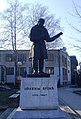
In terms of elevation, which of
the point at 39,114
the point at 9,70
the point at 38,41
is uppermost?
the point at 9,70

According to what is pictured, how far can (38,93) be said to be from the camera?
11586 mm

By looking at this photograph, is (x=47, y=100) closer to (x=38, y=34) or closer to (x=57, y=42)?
(x=38, y=34)

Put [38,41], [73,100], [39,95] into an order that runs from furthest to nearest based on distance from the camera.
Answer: [73,100] → [38,41] → [39,95]

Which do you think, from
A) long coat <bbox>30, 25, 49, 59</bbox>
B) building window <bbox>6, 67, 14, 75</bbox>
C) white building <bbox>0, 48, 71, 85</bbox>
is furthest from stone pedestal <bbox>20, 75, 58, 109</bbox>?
building window <bbox>6, 67, 14, 75</bbox>

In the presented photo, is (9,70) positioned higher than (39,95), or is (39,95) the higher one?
(9,70)

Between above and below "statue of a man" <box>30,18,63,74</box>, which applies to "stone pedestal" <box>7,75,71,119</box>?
below

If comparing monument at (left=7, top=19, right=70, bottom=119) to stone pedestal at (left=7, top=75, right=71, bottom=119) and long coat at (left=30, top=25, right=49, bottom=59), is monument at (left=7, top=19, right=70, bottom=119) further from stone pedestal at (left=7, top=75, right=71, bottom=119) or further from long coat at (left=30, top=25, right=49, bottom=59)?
long coat at (left=30, top=25, right=49, bottom=59)

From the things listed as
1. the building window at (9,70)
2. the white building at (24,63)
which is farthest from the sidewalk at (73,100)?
the building window at (9,70)

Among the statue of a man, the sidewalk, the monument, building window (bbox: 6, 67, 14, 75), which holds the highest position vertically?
building window (bbox: 6, 67, 14, 75)

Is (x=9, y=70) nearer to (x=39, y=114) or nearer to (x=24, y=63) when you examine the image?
(x=24, y=63)

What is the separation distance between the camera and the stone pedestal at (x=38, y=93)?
37.8 ft

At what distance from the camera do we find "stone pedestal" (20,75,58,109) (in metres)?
11.5

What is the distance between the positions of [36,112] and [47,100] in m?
0.67

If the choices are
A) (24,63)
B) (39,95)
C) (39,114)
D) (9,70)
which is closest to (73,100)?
(39,95)
